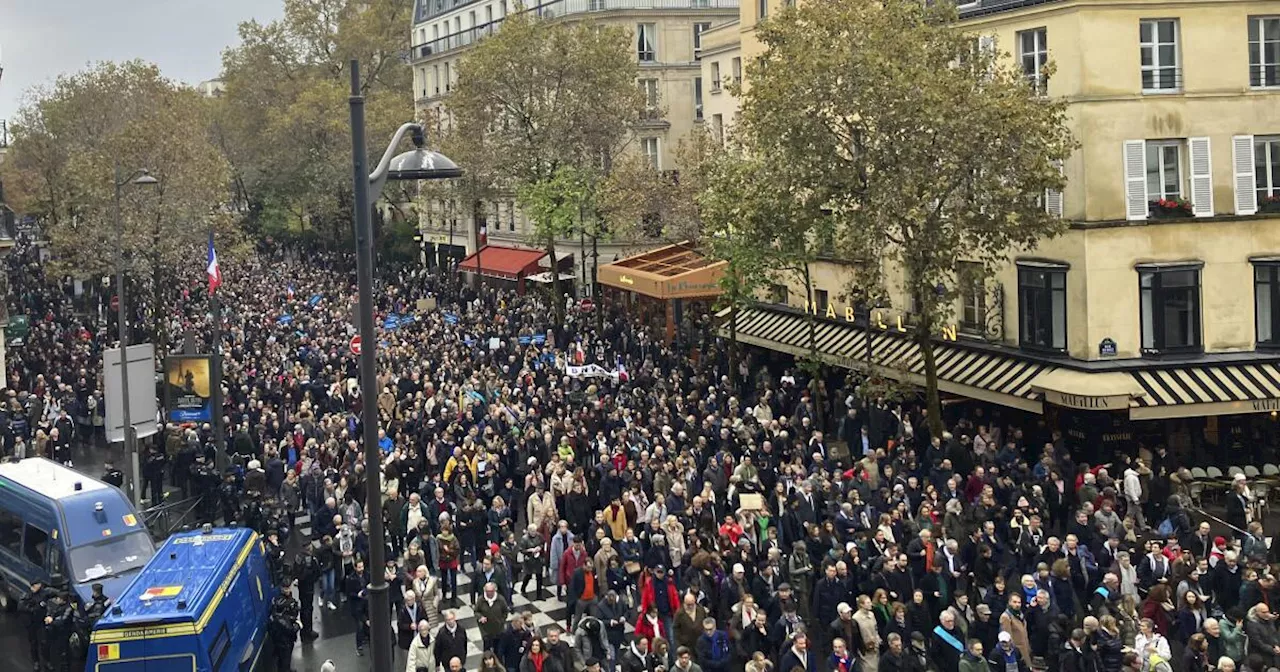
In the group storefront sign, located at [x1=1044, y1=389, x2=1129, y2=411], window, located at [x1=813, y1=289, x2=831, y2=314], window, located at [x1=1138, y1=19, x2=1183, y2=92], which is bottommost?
storefront sign, located at [x1=1044, y1=389, x2=1129, y2=411]

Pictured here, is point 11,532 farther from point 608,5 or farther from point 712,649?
point 608,5

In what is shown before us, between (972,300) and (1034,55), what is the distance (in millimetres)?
5783

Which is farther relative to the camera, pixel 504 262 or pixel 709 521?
pixel 504 262

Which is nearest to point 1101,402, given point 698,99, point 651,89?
point 698,99

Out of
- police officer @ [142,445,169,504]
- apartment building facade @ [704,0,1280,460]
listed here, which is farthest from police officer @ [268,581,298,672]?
apartment building facade @ [704,0,1280,460]

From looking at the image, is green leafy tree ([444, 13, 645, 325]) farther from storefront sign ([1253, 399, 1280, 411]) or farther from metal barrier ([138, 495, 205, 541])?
storefront sign ([1253, 399, 1280, 411])

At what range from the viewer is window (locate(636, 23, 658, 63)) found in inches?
2272

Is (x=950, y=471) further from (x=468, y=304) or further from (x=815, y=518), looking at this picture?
(x=468, y=304)

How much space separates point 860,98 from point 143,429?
15184 millimetres

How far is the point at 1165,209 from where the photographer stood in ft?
88.1

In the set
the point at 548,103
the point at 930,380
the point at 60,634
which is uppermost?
the point at 548,103

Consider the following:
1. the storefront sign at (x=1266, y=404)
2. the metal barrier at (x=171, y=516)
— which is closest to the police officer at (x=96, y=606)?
the metal barrier at (x=171, y=516)

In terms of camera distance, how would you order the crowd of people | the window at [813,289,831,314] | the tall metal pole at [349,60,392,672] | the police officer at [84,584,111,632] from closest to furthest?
the tall metal pole at [349,60,392,672], the crowd of people, the police officer at [84,584,111,632], the window at [813,289,831,314]

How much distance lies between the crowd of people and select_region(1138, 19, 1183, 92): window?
782 cm
